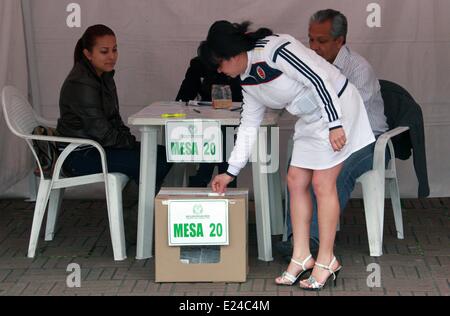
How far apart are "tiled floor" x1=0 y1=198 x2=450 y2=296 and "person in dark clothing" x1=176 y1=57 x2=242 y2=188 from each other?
47 cm

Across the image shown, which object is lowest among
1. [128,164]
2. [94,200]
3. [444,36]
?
[94,200]

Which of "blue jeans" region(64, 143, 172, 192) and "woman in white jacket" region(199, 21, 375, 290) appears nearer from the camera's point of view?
"woman in white jacket" region(199, 21, 375, 290)

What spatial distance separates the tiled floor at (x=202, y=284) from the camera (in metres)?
5.01

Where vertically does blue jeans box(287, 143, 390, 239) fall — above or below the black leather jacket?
below

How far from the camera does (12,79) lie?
6898mm

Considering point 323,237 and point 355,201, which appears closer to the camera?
point 323,237

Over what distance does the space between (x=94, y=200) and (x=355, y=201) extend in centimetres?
190

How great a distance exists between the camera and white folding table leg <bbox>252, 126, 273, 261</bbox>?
5.37 m

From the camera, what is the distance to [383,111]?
19.1 ft

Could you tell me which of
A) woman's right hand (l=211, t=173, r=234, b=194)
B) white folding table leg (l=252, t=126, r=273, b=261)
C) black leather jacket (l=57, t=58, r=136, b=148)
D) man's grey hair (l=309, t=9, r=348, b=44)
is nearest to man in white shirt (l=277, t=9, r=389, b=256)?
man's grey hair (l=309, t=9, r=348, b=44)

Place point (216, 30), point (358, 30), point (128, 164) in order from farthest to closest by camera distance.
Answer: point (358, 30) → point (128, 164) → point (216, 30)

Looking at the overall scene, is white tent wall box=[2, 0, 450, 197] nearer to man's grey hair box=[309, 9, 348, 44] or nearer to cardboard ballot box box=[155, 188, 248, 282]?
man's grey hair box=[309, 9, 348, 44]

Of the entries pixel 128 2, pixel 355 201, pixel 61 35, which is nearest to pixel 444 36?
pixel 355 201

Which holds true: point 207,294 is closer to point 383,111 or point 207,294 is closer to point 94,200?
point 383,111
